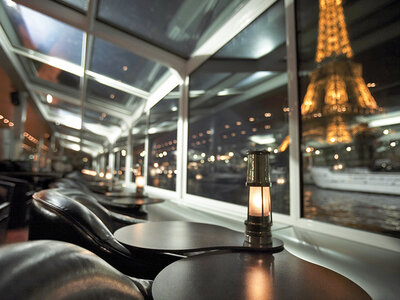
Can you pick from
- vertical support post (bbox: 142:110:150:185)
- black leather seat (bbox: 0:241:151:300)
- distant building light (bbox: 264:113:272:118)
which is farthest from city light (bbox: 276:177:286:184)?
vertical support post (bbox: 142:110:150:185)

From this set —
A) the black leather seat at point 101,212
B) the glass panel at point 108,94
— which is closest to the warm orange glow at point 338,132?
the black leather seat at point 101,212

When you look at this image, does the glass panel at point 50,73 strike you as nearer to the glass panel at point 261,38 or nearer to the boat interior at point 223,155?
Answer: the boat interior at point 223,155

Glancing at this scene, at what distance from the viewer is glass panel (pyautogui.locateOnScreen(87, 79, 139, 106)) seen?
5.15 meters

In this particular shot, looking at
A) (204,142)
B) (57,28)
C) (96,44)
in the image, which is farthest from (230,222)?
(57,28)

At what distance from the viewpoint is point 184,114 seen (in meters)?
3.58

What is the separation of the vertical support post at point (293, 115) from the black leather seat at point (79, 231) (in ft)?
3.33

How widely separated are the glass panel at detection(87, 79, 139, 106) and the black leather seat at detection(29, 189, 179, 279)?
4.38 metres

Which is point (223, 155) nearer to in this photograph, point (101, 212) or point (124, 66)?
point (101, 212)

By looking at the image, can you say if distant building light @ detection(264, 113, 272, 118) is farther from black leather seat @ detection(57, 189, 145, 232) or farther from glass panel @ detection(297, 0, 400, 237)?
black leather seat @ detection(57, 189, 145, 232)

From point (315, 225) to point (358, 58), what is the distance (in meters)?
1.17

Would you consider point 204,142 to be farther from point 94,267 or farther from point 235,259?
point 94,267

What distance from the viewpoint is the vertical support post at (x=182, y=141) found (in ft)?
11.4

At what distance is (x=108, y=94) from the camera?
5453 mm

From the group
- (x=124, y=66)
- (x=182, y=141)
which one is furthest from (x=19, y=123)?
(x=182, y=141)
